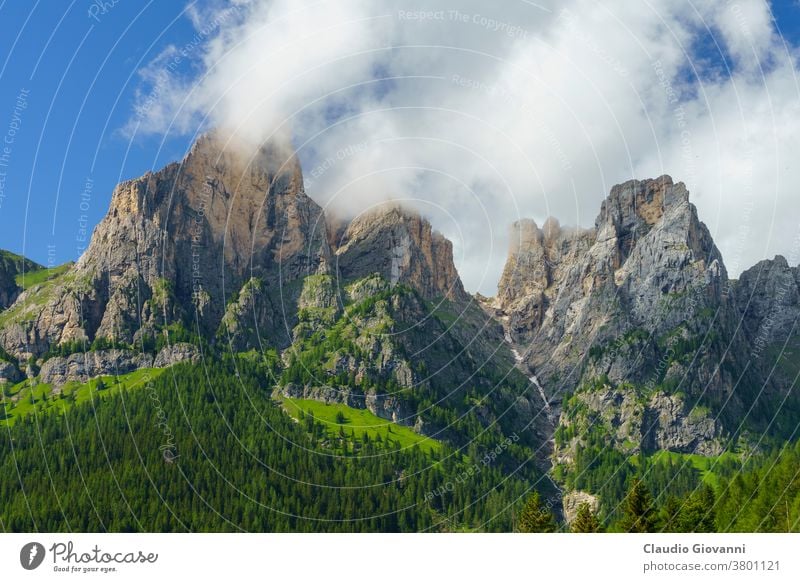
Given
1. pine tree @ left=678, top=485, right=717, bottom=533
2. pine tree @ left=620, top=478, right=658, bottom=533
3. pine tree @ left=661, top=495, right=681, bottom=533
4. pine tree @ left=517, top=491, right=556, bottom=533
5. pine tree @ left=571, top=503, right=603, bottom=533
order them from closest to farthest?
pine tree @ left=571, top=503, right=603, bottom=533 < pine tree @ left=620, top=478, right=658, bottom=533 < pine tree @ left=661, top=495, right=681, bottom=533 < pine tree @ left=678, top=485, right=717, bottom=533 < pine tree @ left=517, top=491, right=556, bottom=533

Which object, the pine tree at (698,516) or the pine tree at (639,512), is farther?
the pine tree at (698,516)

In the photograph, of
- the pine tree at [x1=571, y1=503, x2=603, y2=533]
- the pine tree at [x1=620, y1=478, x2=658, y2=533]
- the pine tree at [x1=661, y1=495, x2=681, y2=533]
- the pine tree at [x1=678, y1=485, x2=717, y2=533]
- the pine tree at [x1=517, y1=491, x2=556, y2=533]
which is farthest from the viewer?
the pine tree at [x1=517, y1=491, x2=556, y2=533]

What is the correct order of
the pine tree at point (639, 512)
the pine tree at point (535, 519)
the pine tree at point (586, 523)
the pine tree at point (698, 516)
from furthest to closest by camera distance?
the pine tree at point (535, 519), the pine tree at point (698, 516), the pine tree at point (639, 512), the pine tree at point (586, 523)

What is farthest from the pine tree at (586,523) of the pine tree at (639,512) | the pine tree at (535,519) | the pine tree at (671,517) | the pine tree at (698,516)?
the pine tree at (698,516)

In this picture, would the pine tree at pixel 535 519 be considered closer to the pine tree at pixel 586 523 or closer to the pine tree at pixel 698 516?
the pine tree at pixel 586 523

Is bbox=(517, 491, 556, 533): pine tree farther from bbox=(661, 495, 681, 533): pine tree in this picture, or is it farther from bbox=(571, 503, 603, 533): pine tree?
bbox=(661, 495, 681, 533): pine tree

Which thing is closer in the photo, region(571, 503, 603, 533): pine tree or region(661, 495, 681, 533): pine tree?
region(571, 503, 603, 533): pine tree

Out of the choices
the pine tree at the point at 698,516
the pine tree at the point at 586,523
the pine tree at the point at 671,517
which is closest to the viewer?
the pine tree at the point at 586,523

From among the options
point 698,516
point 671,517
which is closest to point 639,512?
point 671,517

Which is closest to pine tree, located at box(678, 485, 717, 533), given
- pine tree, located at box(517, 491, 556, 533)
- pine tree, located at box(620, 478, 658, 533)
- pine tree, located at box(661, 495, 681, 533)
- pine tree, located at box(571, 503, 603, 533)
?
pine tree, located at box(661, 495, 681, 533)

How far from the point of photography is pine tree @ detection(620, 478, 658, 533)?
284ft

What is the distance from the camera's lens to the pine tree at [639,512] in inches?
3410

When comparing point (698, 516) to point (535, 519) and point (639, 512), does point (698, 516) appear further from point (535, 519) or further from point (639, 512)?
point (535, 519)
